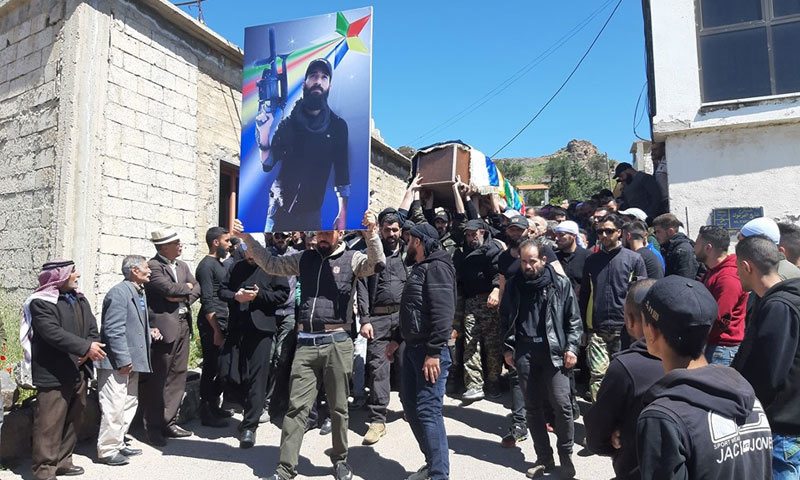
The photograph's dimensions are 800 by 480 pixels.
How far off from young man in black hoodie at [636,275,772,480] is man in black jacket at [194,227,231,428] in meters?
4.83

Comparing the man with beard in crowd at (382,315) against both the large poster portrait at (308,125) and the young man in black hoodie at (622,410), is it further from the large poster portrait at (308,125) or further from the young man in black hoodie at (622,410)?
the young man in black hoodie at (622,410)

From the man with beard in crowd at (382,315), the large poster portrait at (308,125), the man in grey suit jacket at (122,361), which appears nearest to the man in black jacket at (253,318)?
the man in grey suit jacket at (122,361)

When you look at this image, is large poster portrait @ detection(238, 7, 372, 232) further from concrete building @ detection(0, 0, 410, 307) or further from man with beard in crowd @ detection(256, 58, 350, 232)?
concrete building @ detection(0, 0, 410, 307)

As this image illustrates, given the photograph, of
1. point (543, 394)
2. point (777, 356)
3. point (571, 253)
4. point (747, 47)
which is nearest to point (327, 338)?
point (543, 394)

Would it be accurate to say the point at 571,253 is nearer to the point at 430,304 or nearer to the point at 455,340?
the point at 455,340

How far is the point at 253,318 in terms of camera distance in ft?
17.4

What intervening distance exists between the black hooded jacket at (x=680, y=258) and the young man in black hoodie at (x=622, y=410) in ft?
12.2

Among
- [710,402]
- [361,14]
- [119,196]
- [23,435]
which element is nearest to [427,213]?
[361,14]

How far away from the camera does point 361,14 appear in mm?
4148

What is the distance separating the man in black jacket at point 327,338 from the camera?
413 cm

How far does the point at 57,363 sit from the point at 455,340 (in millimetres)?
3935

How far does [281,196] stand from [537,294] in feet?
7.60

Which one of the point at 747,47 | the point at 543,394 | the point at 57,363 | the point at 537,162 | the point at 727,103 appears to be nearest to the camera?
the point at 57,363

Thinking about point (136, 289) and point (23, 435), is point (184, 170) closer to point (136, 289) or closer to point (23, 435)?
point (136, 289)
